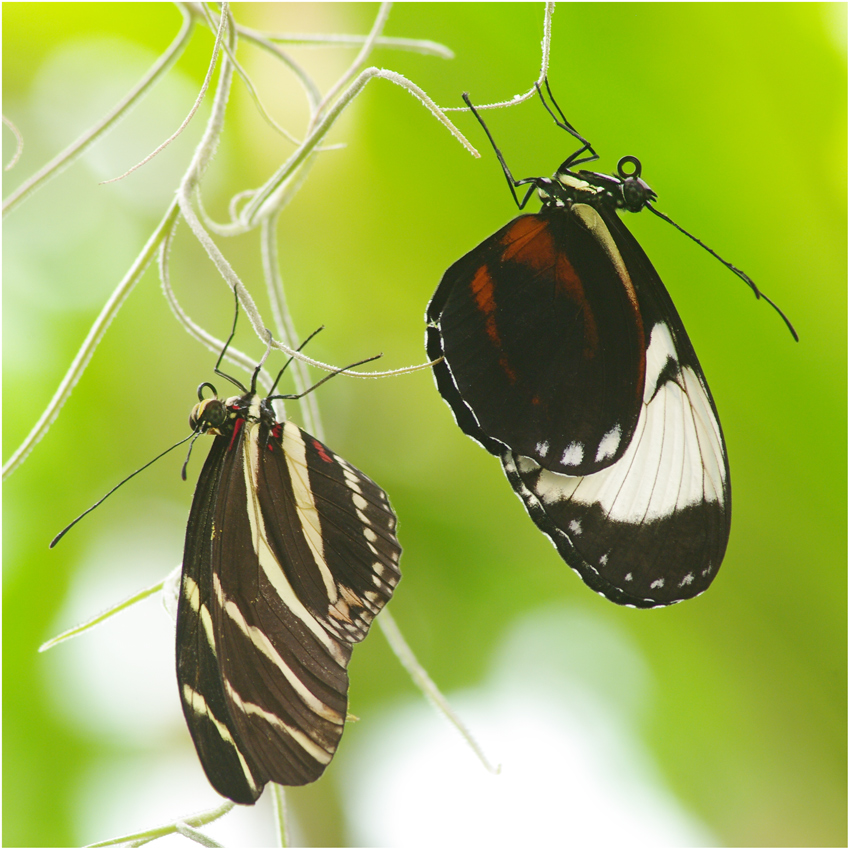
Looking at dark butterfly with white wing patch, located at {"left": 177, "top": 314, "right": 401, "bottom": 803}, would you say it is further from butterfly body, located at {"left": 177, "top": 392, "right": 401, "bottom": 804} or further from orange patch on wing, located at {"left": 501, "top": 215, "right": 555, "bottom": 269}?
orange patch on wing, located at {"left": 501, "top": 215, "right": 555, "bottom": 269}

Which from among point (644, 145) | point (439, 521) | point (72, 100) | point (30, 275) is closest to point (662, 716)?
point (439, 521)

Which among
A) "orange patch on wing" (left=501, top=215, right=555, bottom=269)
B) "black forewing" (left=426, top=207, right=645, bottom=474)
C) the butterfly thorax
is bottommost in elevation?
"black forewing" (left=426, top=207, right=645, bottom=474)

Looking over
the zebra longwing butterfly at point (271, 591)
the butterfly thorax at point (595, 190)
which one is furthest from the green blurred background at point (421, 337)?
the zebra longwing butterfly at point (271, 591)

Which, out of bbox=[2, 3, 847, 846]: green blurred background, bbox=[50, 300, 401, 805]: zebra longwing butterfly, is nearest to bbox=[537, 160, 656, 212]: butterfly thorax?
bbox=[50, 300, 401, 805]: zebra longwing butterfly

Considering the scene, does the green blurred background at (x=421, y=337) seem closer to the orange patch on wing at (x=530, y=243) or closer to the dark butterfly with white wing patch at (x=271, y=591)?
the orange patch on wing at (x=530, y=243)

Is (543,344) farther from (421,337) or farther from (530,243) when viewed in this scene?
(421,337)

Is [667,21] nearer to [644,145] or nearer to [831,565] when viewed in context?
[644,145]
